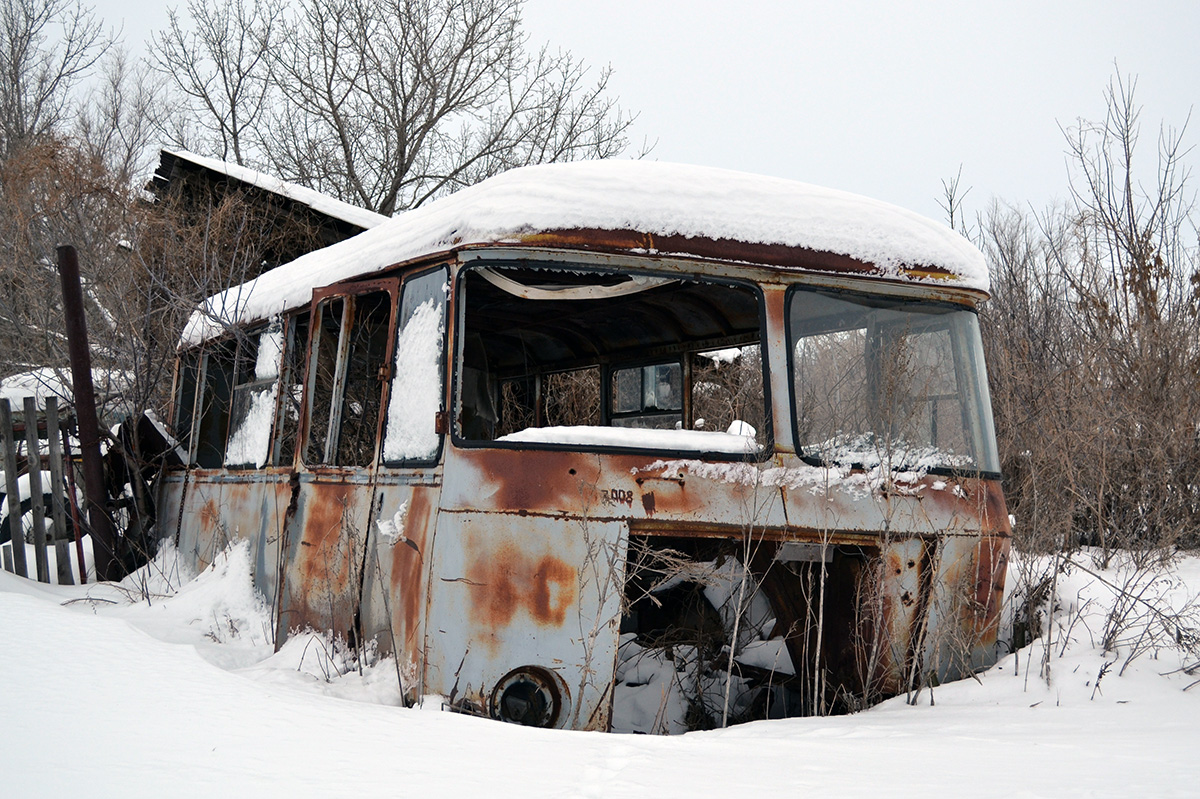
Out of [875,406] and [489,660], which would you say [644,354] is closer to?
[875,406]

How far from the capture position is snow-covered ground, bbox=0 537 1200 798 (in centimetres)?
269

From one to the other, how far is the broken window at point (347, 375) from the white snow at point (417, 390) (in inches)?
13.3

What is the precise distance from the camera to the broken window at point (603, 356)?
14.8ft

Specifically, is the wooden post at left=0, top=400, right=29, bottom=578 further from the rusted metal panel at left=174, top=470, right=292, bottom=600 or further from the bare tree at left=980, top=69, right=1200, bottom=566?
the bare tree at left=980, top=69, right=1200, bottom=566

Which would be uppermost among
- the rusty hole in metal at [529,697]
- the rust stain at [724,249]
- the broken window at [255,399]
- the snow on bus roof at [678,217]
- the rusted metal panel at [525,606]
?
the snow on bus roof at [678,217]

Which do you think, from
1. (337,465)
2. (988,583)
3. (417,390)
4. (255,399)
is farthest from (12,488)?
(988,583)

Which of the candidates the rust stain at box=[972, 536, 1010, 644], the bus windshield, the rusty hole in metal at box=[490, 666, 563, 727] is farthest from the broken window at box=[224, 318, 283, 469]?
the rust stain at box=[972, 536, 1010, 644]

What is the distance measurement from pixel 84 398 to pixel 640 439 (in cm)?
525

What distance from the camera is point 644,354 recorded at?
638 cm

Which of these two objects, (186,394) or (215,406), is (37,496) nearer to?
(186,394)

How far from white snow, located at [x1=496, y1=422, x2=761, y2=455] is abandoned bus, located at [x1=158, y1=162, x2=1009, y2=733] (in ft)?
0.05

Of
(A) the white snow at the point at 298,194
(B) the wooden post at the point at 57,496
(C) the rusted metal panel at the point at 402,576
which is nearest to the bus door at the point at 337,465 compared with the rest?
(C) the rusted metal panel at the point at 402,576

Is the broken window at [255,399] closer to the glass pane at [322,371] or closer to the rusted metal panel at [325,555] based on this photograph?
the glass pane at [322,371]

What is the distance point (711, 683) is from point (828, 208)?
2.59 meters
